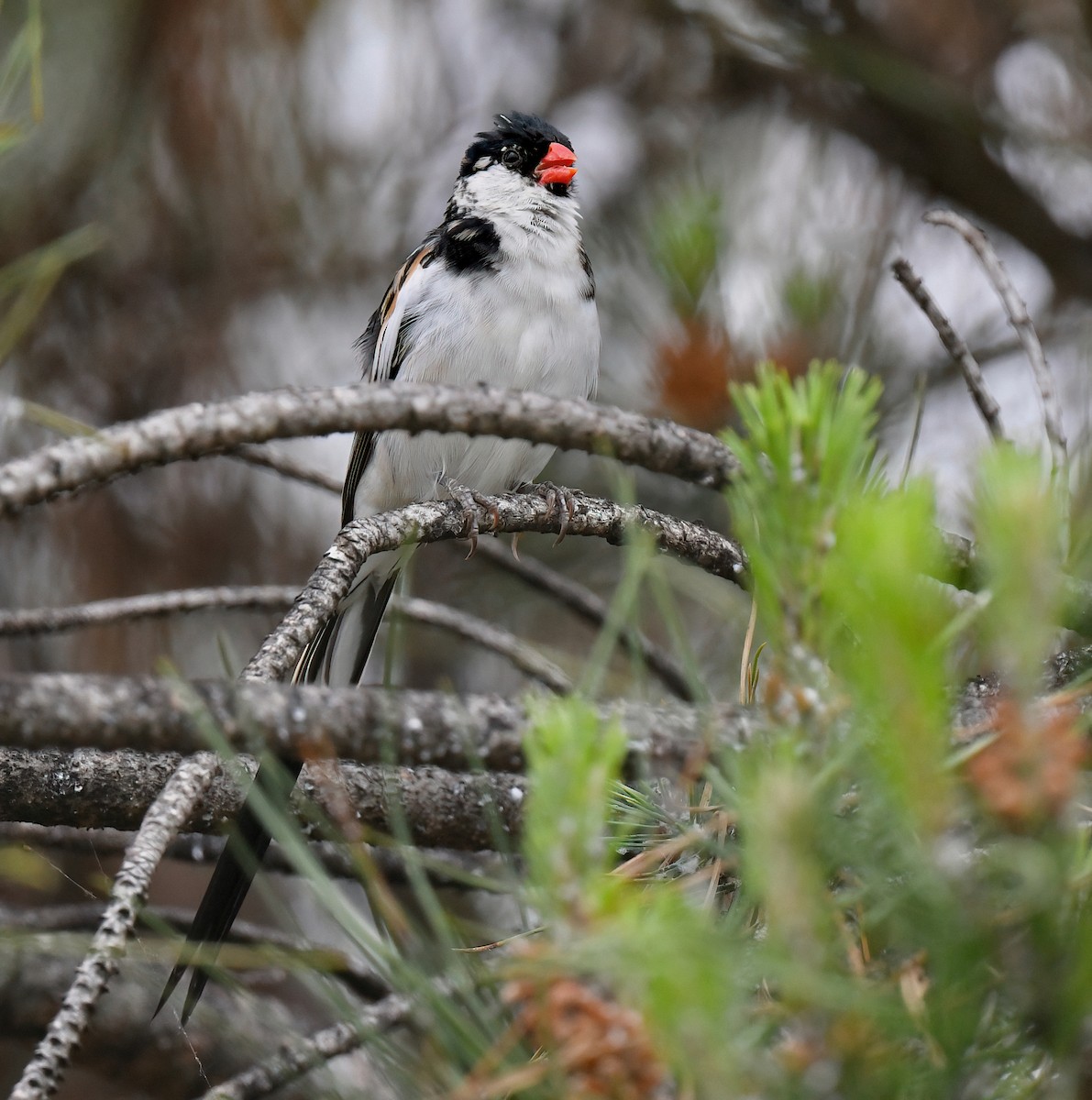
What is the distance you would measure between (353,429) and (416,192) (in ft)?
8.32

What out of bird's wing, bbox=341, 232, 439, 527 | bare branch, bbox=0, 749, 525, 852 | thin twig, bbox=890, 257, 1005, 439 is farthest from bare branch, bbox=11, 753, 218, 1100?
bird's wing, bbox=341, 232, 439, 527

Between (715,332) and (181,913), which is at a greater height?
(715,332)

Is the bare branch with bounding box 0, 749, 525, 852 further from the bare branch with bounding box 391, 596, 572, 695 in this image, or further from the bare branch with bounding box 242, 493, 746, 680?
the bare branch with bounding box 242, 493, 746, 680

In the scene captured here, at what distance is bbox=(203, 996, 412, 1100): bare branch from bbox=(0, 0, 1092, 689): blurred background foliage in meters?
1.53

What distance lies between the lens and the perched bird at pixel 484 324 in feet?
8.70

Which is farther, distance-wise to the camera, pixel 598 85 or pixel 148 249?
pixel 598 85

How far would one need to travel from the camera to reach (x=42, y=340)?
110 inches

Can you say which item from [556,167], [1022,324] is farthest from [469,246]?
[1022,324]

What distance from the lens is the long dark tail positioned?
0.74 metres

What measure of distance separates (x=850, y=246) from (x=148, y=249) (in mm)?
1619

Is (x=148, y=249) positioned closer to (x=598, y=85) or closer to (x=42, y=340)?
(x=42, y=340)

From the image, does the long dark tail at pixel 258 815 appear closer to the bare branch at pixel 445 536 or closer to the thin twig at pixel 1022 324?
the bare branch at pixel 445 536

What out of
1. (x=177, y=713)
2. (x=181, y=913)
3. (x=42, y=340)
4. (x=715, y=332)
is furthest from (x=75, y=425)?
(x=42, y=340)

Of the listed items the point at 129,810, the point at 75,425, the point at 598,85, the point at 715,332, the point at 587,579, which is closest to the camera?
the point at 75,425
